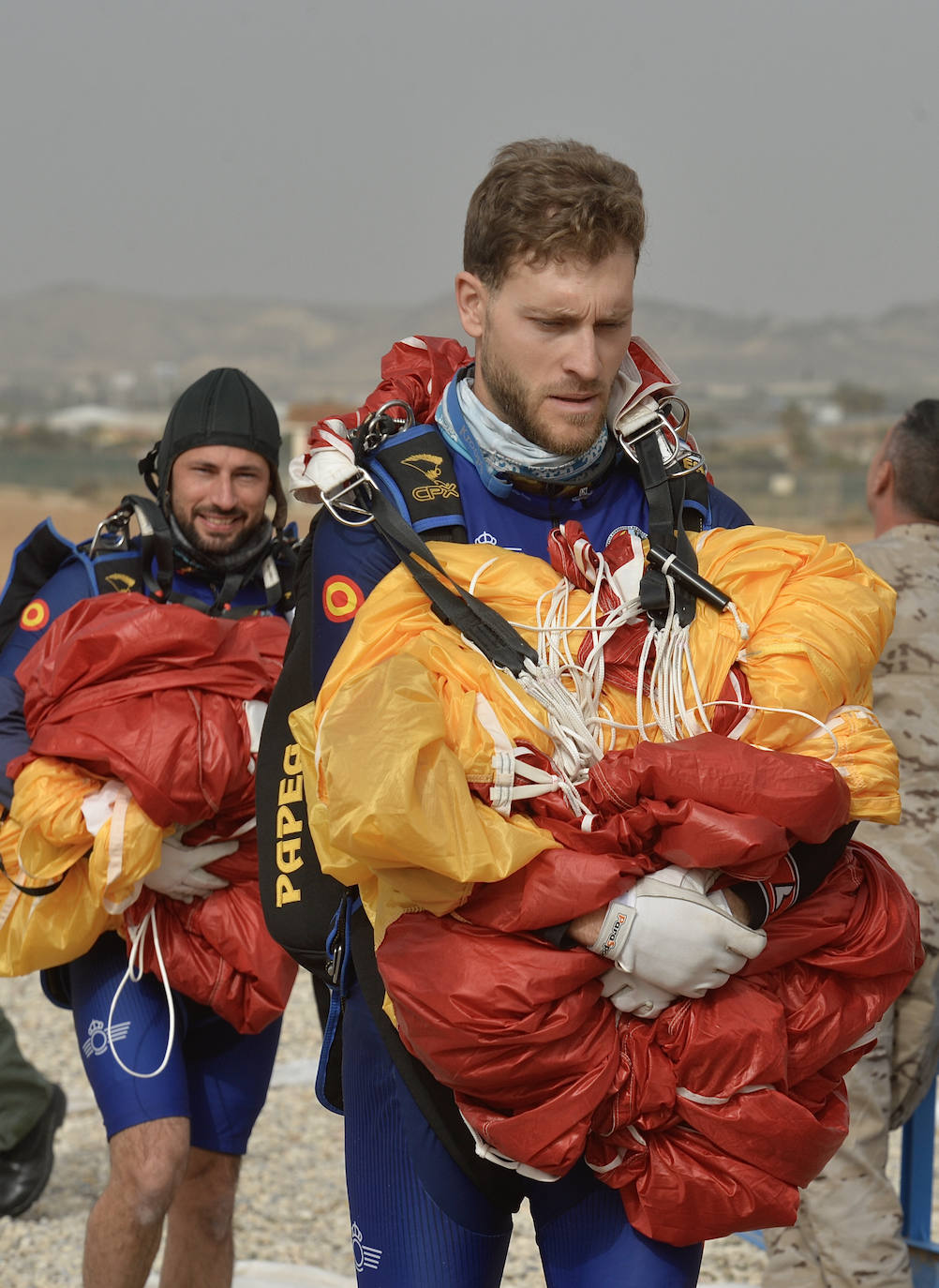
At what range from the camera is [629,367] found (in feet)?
8.44

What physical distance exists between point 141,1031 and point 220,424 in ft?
5.11

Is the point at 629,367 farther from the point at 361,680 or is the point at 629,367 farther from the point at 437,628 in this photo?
the point at 361,680

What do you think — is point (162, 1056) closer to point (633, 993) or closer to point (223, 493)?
point (223, 493)

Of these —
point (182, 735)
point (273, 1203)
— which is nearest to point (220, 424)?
point (182, 735)

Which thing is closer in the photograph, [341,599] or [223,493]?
[341,599]

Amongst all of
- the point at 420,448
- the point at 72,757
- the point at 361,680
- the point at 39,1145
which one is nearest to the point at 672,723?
the point at 361,680

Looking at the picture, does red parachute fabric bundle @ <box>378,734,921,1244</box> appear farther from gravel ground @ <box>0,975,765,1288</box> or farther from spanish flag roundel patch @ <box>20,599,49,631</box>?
gravel ground @ <box>0,975,765,1288</box>

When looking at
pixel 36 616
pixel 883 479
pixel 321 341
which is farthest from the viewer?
pixel 321 341

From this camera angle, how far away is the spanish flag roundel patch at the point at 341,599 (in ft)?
7.80

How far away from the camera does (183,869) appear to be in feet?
11.3

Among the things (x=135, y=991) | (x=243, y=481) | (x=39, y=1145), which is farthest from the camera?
(x=39, y=1145)

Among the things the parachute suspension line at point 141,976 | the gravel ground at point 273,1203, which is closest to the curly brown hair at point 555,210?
the parachute suspension line at point 141,976

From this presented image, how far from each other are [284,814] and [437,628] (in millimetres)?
575

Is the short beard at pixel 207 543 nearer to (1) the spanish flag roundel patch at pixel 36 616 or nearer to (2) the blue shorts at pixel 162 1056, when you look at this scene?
(1) the spanish flag roundel patch at pixel 36 616
